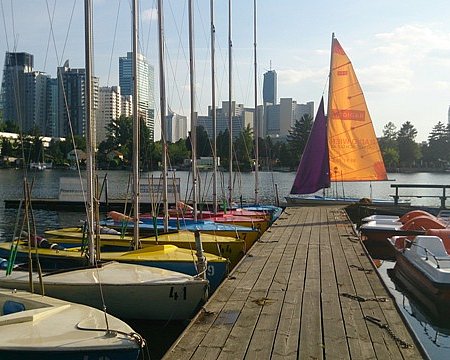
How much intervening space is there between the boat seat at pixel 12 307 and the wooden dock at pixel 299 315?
2.62m

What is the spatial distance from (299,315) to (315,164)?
66.2 feet

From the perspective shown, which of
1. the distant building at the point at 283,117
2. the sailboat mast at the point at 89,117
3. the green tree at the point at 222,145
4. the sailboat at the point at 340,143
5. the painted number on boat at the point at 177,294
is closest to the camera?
the painted number on boat at the point at 177,294

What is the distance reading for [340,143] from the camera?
28078 mm

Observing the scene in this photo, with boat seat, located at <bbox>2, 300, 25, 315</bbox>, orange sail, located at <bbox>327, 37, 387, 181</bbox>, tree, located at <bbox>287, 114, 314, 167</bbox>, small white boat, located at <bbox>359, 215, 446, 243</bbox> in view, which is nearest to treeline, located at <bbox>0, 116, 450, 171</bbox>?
tree, located at <bbox>287, 114, 314, 167</bbox>

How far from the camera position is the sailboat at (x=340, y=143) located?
27.8 m

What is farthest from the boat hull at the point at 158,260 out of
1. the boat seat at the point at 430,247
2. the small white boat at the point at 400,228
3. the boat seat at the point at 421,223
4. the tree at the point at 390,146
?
the tree at the point at 390,146

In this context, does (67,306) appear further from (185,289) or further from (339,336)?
(339,336)

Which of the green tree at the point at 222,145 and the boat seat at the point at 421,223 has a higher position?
the green tree at the point at 222,145

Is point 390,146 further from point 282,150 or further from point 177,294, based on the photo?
point 177,294

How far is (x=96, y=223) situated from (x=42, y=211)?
2358 centimetres

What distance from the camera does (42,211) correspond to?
3366cm

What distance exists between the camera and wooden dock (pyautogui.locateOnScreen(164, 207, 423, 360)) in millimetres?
6539

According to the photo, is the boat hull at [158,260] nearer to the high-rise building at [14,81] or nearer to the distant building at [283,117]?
the high-rise building at [14,81]

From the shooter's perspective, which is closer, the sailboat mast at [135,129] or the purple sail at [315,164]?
the sailboat mast at [135,129]
